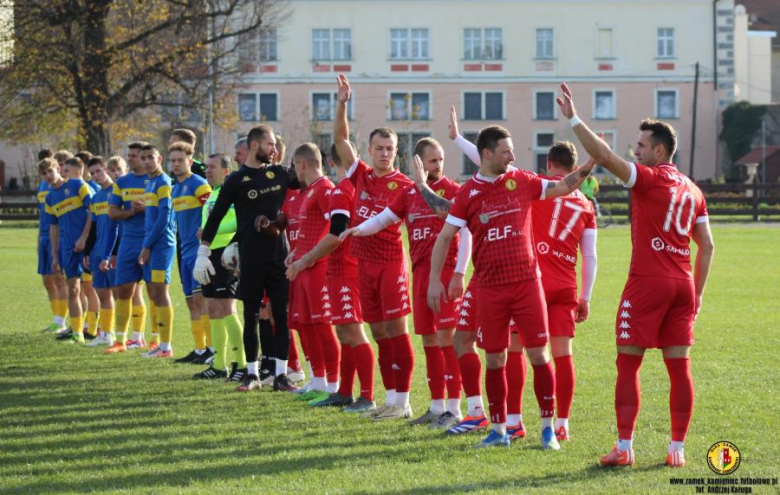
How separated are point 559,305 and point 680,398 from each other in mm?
1288

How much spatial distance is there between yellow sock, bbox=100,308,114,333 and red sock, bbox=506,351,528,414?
752cm

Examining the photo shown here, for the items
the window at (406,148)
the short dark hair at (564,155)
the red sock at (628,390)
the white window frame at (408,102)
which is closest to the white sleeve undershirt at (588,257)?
the short dark hair at (564,155)

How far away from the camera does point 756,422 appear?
796 centimetres

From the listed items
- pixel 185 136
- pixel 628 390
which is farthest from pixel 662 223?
pixel 185 136

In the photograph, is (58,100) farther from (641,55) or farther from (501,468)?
(641,55)

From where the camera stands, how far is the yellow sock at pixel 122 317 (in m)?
13.1

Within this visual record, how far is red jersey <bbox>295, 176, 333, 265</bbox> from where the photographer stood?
374 inches

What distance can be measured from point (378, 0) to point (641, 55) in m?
16.4

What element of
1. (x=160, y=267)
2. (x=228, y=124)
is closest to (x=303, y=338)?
(x=160, y=267)

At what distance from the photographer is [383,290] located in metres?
8.55

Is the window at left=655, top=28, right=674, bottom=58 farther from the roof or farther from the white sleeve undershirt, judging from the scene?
the white sleeve undershirt

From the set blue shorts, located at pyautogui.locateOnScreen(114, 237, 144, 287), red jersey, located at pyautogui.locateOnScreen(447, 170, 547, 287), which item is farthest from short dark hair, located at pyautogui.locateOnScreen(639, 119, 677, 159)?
blue shorts, located at pyautogui.locateOnScreen(114, 237, 144, 287)

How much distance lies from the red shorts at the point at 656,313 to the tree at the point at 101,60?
29.6 m

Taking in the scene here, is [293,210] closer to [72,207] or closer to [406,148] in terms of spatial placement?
[72,207]
